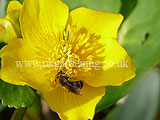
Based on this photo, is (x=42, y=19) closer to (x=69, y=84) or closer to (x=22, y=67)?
(x=22, y=67)

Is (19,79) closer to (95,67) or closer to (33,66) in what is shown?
(33,66)

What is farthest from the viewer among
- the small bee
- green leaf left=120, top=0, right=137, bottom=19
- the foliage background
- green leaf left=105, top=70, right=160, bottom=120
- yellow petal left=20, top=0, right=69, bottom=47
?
Answer: green leaf left=120, top=0, right=137, bottom=19

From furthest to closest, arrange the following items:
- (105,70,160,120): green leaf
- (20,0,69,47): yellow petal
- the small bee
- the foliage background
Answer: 1. the foliage background
2. (20,0,69,47): yellow petal
3. the small bee
4. (105,70,160,120): green leaf

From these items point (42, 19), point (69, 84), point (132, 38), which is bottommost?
point (132, 38)

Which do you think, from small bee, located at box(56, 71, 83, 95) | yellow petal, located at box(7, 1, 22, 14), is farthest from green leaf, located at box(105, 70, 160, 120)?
yellow petal, located at box(7, 1, 22, 14)

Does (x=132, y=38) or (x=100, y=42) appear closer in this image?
(x=100, y=42)

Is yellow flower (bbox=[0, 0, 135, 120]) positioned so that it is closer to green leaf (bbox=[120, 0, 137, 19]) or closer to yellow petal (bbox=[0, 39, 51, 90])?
yellow petal (bbox=[0, 39, 51, 90])

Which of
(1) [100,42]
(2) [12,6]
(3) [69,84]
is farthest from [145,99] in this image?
Answer: (2) [12,6]
